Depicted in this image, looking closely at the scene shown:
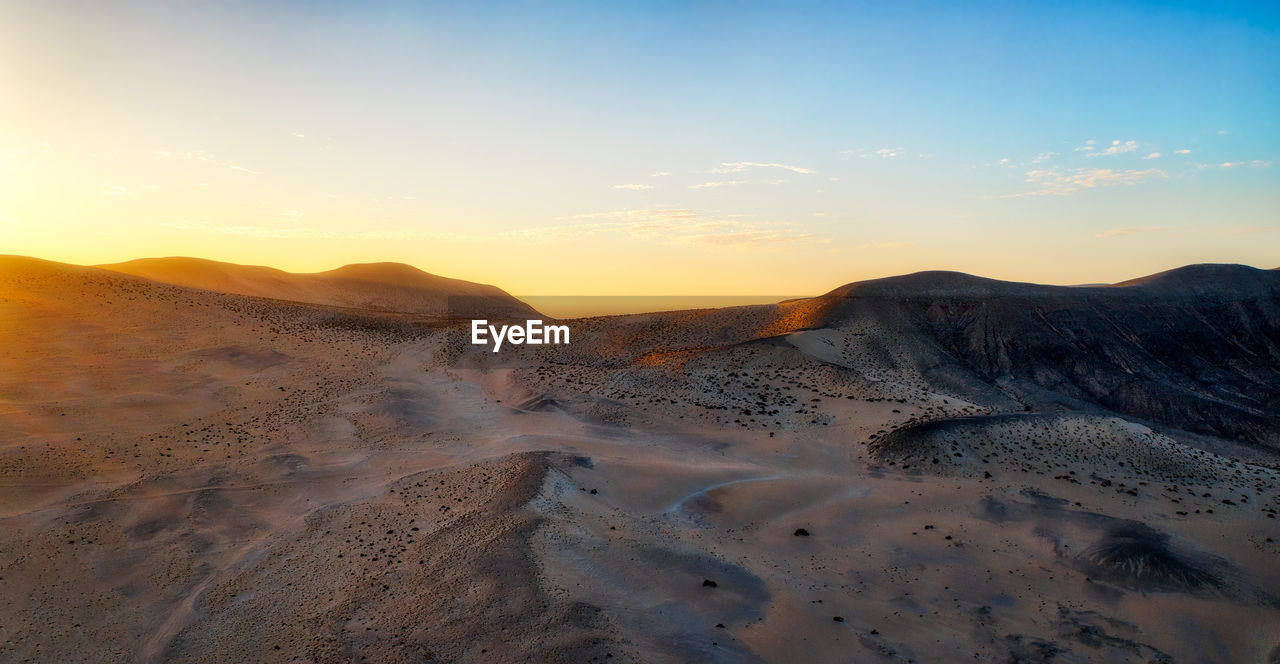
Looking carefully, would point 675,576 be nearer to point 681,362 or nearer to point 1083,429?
point 1083,429

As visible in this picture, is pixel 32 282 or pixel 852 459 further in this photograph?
pixel 32 282

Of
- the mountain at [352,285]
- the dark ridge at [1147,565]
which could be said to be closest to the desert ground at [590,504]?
the dark ridge at [1147,565]

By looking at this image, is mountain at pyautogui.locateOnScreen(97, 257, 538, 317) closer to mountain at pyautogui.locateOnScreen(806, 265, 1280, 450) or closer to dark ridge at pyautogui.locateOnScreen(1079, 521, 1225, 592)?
mountain at pyautogui.locateOnScreen(806, 265, 1280, 450)

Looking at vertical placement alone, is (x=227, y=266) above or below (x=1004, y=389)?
above

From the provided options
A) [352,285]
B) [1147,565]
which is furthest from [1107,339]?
[352,285]

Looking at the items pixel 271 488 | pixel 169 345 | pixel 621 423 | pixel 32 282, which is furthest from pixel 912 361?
pixel 32 282

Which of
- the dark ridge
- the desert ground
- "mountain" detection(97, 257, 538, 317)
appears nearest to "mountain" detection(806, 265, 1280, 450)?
the desert ground
